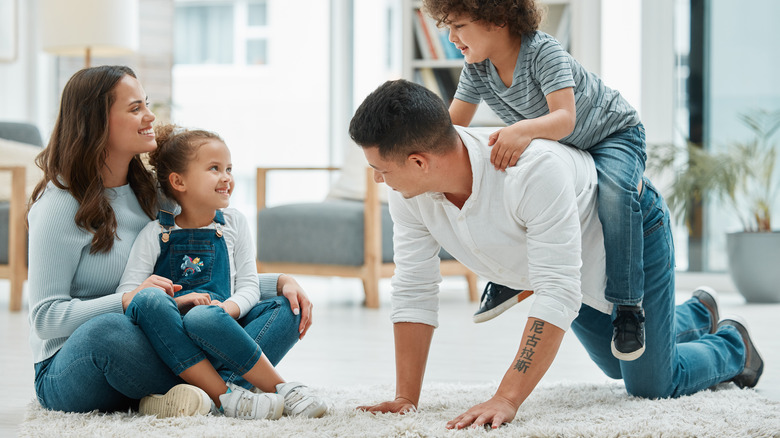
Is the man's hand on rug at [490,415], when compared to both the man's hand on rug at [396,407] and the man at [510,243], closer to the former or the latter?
the man at [510,243]

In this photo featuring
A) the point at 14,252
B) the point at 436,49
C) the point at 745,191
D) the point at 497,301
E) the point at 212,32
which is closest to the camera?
the point at 497,301

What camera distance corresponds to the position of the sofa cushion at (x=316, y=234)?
3520 mm

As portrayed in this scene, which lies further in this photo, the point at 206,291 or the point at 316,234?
the point at 316,234

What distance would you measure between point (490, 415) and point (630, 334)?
1.29 ft

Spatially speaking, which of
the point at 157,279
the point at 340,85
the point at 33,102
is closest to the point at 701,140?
the point at 340,85

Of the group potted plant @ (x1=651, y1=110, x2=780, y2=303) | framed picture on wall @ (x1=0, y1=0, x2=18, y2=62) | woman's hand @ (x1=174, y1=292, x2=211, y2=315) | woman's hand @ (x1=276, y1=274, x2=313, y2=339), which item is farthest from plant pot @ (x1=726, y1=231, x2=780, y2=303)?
framed picture on wall @ (x1=0, y1=0, x2=18, y2=62)

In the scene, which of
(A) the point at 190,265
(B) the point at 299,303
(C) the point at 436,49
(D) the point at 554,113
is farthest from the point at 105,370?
(C) the point at 436,49

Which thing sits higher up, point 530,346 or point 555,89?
point 555,89

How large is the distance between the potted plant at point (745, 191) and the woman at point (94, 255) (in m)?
2.82

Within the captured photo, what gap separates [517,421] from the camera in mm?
1489

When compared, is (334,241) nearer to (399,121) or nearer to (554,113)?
(554,113)

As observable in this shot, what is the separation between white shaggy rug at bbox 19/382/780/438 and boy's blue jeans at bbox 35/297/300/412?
4 cm

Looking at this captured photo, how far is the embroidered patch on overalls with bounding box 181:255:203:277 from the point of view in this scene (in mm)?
1697

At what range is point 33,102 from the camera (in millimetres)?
5406
